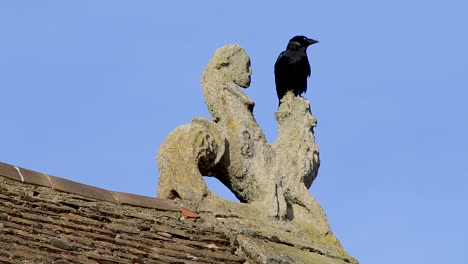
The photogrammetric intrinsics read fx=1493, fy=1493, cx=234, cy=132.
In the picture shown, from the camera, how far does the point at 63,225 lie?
374 inches

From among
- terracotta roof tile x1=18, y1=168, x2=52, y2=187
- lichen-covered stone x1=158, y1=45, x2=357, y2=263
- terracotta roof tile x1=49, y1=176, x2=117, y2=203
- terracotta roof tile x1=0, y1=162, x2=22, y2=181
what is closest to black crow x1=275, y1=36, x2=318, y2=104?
lichen-covered stone x1=158, y1=45, x2=357, y2=263

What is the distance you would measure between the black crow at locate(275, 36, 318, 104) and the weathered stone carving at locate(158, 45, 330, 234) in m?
0.34

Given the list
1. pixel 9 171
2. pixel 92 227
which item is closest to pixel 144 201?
pixel 92 227

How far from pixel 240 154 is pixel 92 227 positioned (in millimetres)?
1859

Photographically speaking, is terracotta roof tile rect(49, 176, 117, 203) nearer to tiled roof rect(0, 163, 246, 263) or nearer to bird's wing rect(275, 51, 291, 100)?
tiled roof rect(0, 163, 246, 263)

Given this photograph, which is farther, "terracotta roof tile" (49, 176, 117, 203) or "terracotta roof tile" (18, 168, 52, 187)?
"terracotta roof tile" (49, 176, 117, 203)

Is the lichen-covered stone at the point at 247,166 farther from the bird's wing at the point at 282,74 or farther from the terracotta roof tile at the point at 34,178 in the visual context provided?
the terracotta roof tile at the point at 34,178

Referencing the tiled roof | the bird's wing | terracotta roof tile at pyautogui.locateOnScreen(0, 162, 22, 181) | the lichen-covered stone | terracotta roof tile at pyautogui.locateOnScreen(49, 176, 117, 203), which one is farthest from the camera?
the bird's wing

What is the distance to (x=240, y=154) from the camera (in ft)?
36.7

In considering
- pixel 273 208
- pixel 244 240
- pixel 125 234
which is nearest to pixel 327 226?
pixel 273 208

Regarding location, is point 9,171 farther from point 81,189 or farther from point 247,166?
point 247,166

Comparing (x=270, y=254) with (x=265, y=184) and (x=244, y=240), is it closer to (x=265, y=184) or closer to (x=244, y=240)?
(x=244, y=240)

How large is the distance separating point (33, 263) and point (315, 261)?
8.76 feet

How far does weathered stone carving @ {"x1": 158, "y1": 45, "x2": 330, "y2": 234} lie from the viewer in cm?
1077
